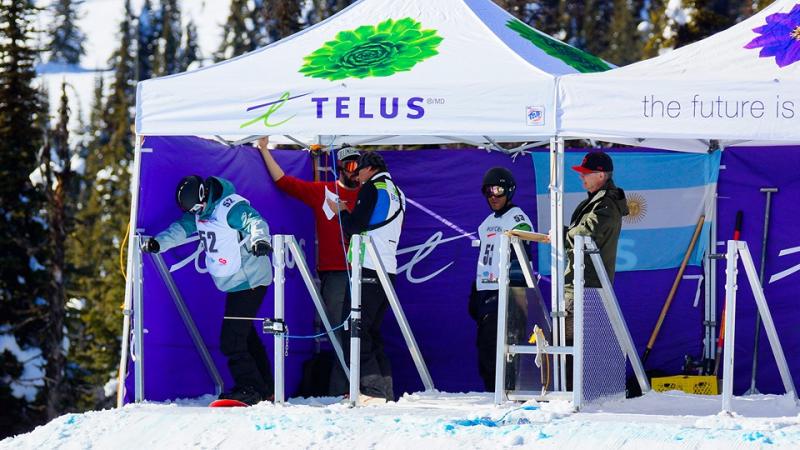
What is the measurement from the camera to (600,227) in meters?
7.93

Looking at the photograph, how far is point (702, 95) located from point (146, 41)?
88.9m

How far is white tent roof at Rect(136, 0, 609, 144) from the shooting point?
7.67 metres

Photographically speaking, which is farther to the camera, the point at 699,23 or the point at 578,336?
the point at 699,23

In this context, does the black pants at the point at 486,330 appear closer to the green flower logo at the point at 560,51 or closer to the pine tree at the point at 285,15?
the green flower logo at the point at 560,51

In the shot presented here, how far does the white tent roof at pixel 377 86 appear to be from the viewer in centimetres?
767

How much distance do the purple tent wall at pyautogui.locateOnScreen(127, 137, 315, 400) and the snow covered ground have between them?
0.95 meters

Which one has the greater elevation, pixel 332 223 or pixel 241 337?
pixel 332 223

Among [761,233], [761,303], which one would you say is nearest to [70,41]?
[761,233]

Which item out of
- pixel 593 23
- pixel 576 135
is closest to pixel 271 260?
pixel 576 135

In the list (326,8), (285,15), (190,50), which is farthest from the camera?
(190,50)

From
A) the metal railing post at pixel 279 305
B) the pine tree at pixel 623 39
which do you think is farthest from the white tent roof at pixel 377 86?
the pine tree at pixel 623 39

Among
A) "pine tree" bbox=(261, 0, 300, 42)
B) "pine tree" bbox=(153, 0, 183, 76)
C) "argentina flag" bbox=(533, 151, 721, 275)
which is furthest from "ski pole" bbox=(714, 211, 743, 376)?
"pine tree" bbox=(153, 0, 183, 76)

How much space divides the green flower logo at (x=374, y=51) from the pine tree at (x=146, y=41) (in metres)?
79.6

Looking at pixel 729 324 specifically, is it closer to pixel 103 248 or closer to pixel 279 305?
pixel 279 305
